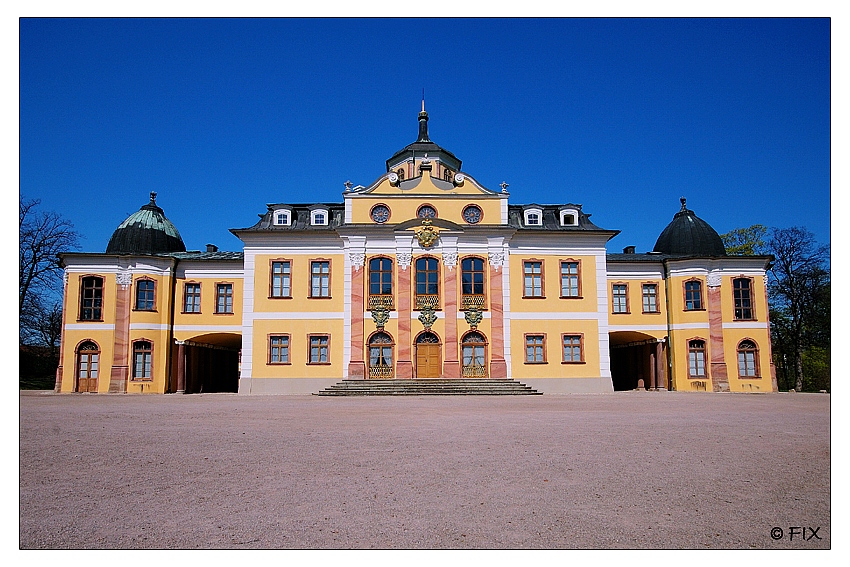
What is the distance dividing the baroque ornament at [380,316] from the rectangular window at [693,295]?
587 inches

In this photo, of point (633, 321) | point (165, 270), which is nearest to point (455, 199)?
point (633, 321)

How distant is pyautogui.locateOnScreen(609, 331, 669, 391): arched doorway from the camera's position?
3419cm

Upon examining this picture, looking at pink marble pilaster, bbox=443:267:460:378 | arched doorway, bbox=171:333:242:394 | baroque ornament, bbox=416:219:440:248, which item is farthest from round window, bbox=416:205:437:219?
arched doorway, bbox=171:333:242:394

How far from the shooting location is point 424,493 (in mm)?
6840

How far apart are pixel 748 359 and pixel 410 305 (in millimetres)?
16615

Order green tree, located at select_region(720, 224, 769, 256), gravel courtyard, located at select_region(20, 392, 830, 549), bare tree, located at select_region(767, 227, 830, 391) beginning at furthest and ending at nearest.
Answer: green tree, located at select_region(720, 224, 769, 256)
bare tree, located at select_region(767, 227, 830, 391)
gravel courtyard, located at select_region(20, 392, 830, 549)

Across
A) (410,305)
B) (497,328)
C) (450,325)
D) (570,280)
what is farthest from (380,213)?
(570,280)

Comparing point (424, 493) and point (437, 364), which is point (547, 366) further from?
point (424, 493)

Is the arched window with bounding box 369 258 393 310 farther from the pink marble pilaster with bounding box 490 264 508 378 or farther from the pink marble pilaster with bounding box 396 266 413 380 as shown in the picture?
the pink marble pilaster with bounding box 490 264 508 378

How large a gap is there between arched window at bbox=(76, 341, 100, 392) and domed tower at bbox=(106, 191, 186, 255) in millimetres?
5264

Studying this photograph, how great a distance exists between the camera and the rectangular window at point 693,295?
33719 mm

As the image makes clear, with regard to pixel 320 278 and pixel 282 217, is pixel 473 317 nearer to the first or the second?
pixel 320 278

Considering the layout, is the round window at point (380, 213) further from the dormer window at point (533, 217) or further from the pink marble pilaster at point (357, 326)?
the dormer window at point (533, 217)

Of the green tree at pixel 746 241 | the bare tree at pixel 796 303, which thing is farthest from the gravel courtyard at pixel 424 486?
the green tree at pixel 746 241
